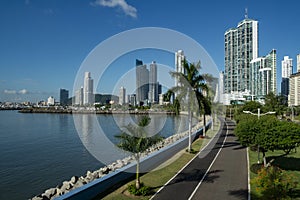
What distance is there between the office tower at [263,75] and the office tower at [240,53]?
14.5ft

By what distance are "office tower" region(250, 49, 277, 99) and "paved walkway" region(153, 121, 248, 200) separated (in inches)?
3655

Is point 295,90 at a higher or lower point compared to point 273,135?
higher

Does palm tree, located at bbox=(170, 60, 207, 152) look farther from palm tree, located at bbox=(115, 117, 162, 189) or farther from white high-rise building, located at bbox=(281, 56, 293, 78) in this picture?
white high-rise building, located at bbox=(281, 56, 293, 78)

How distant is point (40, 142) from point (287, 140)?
29259 millimetres

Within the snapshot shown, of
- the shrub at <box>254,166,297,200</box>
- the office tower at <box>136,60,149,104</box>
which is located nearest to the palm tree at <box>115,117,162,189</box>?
the office tower at <box>136,60,149,104</box>

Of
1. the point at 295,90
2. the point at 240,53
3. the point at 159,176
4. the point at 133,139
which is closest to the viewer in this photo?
→ the point at 133,139

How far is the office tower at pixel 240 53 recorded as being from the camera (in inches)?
4262

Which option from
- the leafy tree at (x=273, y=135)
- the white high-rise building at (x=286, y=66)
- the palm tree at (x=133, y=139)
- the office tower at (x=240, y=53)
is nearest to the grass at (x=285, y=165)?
the leafy tree at (x=273, y=135)

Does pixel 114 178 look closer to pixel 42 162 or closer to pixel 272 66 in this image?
pixel 42 162

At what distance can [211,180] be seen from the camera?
497 inches

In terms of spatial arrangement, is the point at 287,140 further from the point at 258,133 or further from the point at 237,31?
the point at 237,31

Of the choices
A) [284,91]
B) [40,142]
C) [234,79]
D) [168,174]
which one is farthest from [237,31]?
[168,174]

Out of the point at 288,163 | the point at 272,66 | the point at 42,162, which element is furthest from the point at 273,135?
the point at 272,66

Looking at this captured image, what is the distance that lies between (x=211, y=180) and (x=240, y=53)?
110863mm
